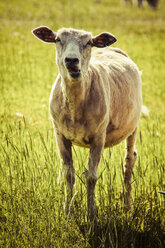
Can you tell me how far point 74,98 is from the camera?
149 inches

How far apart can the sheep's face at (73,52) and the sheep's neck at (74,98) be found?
139 mm

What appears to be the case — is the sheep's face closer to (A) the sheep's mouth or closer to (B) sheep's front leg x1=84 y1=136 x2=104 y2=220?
(A) the sheep's mouth

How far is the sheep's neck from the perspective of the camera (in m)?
3.75

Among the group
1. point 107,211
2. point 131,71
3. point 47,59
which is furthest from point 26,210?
point 47,59

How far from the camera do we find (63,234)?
122 inches

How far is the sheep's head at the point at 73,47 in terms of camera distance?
3402mm

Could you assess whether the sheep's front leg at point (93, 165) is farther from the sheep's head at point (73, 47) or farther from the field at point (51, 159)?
the sheep's head at point (73, 47)

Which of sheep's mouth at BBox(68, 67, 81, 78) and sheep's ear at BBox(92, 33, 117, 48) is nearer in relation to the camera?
sheep's mouth at BBox(68, 67, 81, 78)

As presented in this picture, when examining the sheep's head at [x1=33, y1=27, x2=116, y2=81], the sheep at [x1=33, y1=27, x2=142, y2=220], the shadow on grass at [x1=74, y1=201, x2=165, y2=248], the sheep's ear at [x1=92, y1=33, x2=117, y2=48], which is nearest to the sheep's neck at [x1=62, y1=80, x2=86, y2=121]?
the sheep at [x1=33, y1=27, x2=142, y2=220]

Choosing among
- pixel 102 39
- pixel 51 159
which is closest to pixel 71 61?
pixel 102 39

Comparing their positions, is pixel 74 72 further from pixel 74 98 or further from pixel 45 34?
pixel 45 34

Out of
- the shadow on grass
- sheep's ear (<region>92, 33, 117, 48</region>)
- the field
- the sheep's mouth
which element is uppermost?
sheep's ear (<region>92, 33, 117, 48</region>)

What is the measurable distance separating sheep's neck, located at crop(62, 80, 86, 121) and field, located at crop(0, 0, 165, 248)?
0.43 metres

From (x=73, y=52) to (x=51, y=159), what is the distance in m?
1.05
